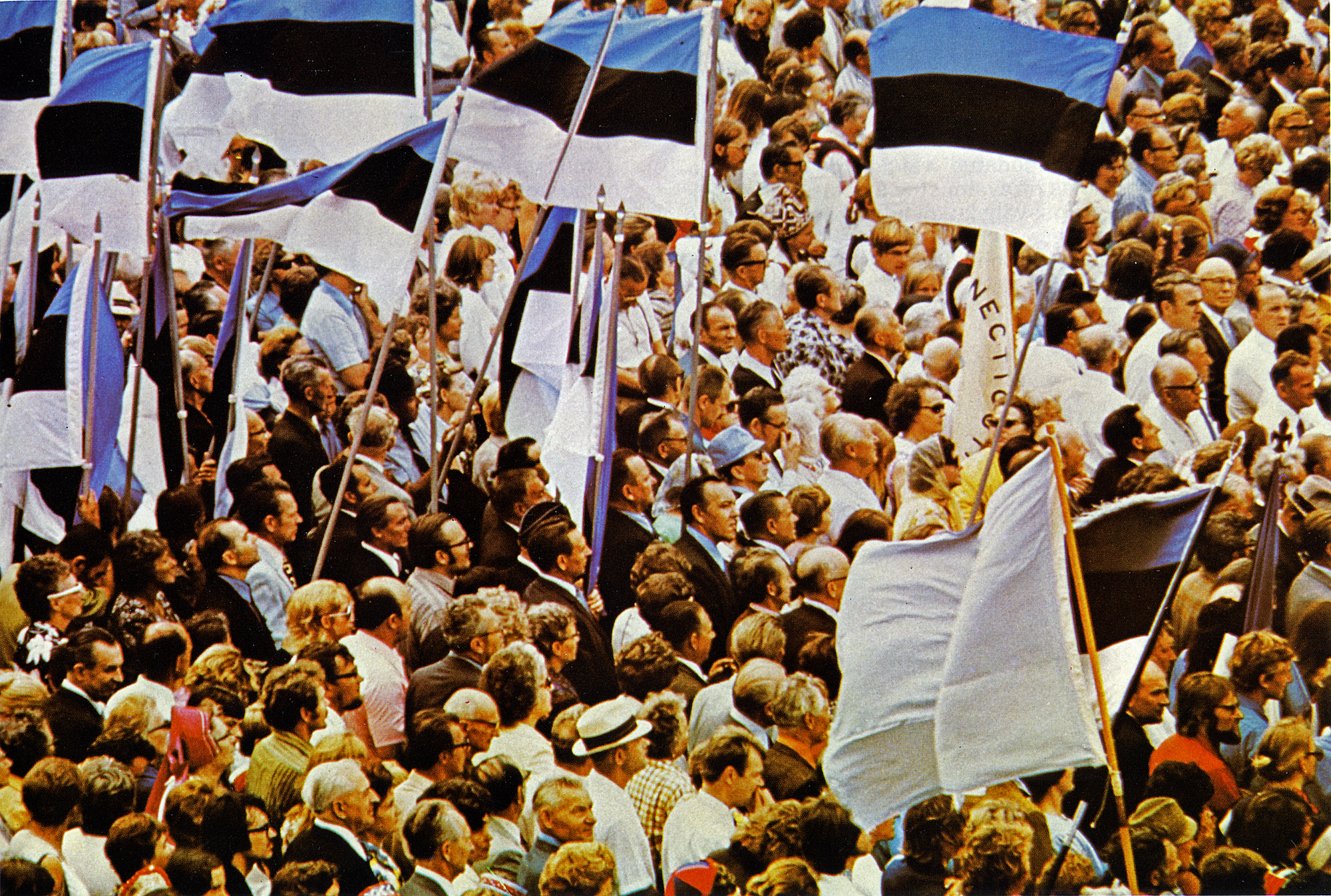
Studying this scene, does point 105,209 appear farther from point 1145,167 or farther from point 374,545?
point 1145,167

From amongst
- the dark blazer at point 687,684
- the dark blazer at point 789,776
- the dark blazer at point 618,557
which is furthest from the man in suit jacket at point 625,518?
the dark blazer at point 789,776

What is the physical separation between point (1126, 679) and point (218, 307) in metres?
4.29

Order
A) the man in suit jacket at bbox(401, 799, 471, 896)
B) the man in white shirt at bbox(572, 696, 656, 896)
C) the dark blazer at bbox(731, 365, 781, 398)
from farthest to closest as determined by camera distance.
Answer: the dark blazer at bbox(731, 365, 781, 398) → the man in white shirt at bbox(572, 696, 656, 896) → the man in suit jacket at bbox(401, 799, 471, 896)

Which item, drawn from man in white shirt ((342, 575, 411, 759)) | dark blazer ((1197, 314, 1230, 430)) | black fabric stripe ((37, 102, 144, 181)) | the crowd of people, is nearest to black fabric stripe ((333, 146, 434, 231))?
the crowd of people

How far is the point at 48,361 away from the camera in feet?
30.2

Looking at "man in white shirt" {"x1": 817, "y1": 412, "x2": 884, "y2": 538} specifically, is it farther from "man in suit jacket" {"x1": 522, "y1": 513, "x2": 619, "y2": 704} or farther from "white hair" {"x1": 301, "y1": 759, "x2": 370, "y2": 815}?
"white hair" {"x1": 301, "y1": 759, "x2": 370, "y2": 815}

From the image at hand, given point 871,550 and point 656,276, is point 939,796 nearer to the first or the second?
point 871,550

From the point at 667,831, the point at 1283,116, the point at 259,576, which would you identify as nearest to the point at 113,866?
the point at 259,576

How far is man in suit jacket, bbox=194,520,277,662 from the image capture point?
8234 millimetres

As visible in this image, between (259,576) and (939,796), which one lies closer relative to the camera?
(939,796)

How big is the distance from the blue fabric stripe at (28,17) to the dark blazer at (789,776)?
470cm

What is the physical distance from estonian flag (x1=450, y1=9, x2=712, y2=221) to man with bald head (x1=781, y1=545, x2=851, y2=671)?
1.60 meters

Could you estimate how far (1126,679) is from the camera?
758 cm

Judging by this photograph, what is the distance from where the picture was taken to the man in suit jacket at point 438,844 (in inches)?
292
